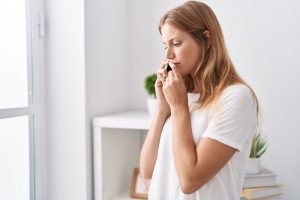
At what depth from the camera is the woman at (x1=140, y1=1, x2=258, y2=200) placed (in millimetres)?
858

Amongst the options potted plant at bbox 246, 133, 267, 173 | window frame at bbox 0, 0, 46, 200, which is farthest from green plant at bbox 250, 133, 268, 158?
window frame at bbox 0, 0, 46, 200

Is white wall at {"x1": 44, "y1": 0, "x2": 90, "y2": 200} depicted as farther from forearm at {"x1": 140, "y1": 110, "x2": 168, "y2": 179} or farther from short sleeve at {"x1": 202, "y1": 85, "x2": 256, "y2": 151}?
short sleeve at {"x1": 202, "y1": 85, "x2": 256, "y2": 151}

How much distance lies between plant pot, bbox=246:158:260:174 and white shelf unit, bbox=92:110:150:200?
401 millimetres

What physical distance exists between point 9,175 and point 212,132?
83 centimetres

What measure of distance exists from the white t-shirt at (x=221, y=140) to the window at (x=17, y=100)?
1.96 ft

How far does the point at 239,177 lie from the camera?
934mm

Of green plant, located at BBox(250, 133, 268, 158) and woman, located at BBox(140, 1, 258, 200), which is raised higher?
woman, located at BBox(140, 1, 258, 200)

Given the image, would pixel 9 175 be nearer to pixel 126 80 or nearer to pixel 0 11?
pixel 0 11

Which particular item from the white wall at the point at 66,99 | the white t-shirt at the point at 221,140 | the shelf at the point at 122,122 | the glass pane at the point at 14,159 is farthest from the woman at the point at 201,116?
the glass pane at the point at 14,159

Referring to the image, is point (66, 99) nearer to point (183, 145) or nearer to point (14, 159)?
point (14, 159)

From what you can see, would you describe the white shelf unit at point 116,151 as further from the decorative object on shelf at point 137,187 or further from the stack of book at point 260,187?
the stack of book at point 260,187

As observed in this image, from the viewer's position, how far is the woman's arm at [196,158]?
0.85 meters

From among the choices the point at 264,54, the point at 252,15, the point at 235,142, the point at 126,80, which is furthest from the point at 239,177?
the point at 126,80

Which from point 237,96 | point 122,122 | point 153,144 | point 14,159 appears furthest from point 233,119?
point 14,159
